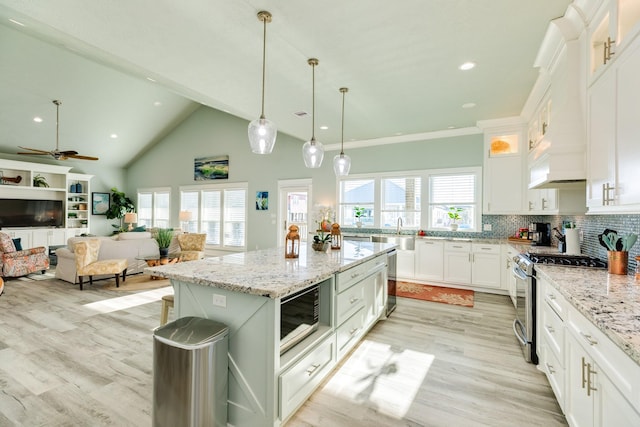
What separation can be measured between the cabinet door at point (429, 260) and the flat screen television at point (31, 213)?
1008 centimetres

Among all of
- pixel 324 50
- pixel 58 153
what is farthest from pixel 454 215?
pixel 58 153

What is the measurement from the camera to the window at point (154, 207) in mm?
9680

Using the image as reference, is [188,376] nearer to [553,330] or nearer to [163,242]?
[553,330]

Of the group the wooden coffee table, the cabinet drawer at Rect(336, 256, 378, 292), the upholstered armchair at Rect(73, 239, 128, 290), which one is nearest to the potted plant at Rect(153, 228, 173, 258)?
the wooden coffee table

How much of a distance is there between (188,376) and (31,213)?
9.93 meters

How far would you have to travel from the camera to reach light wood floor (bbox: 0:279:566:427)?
1949 mm

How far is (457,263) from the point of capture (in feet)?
16.8

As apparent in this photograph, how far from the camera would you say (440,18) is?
96.3 inches

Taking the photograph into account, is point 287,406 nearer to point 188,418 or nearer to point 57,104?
point 188,418

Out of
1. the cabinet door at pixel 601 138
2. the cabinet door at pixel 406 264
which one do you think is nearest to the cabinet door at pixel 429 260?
the cabinet door at pixel 406 264

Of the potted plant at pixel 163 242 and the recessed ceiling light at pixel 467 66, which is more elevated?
the recessed ceiling light at pixel 467 66

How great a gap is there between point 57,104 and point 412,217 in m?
8.53

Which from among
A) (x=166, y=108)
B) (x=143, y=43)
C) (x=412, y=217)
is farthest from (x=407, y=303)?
(x=166, y=108)

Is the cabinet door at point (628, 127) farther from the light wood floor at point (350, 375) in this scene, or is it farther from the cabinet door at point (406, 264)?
the cabinet door at point (406, 264)
